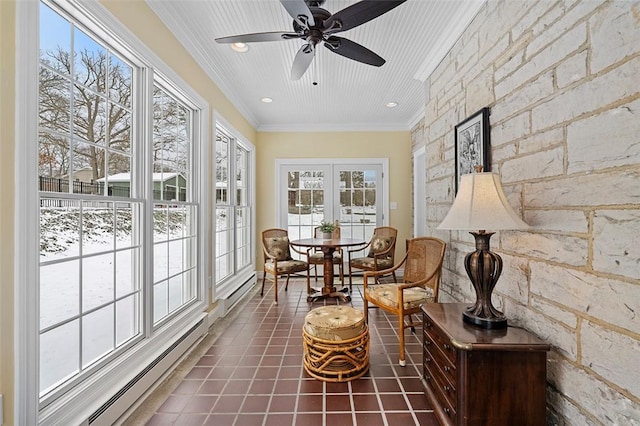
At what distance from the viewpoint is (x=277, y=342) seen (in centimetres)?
290

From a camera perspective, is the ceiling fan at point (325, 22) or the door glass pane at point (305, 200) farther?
the door glass pane at point (305, 200)

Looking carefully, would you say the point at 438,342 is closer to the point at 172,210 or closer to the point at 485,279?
the point at 485,279

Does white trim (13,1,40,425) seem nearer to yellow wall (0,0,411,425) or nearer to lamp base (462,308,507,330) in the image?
yellow wall (0,0,411,425)

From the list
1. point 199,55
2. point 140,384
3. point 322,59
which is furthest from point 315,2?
point 140,384

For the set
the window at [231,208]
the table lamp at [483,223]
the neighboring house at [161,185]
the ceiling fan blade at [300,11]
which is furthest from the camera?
the window at [231,208]

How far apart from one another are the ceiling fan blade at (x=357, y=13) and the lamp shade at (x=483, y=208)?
1108 millimetres

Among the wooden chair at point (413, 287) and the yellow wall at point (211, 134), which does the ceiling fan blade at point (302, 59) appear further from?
the wooden chair at point (413, 287)

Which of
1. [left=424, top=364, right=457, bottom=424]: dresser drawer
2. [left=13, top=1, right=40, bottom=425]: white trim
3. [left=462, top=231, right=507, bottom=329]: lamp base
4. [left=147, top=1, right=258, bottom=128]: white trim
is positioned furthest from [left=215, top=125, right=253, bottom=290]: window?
[left=462, top=231, right=507, bottom=329]: lamp base

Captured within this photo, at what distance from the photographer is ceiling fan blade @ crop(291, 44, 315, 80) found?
2.28 metres

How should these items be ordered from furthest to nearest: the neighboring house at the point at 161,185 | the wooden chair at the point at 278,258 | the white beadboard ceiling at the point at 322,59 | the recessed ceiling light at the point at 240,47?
the wooden chair at the point at 278,258 → the recessed ceiling light at the point at 240,47 → the white beadboard ceiling at the point at 322,59 → the neighboring house at the point at 161,185

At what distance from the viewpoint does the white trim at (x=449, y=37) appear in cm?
230

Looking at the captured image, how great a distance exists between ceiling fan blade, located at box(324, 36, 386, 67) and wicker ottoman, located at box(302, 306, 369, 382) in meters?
2.06

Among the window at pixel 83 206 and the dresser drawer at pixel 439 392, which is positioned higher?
the window at pixel 83 206

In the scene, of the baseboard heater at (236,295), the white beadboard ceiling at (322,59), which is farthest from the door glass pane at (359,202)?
the baseboard heater at (236,295)
